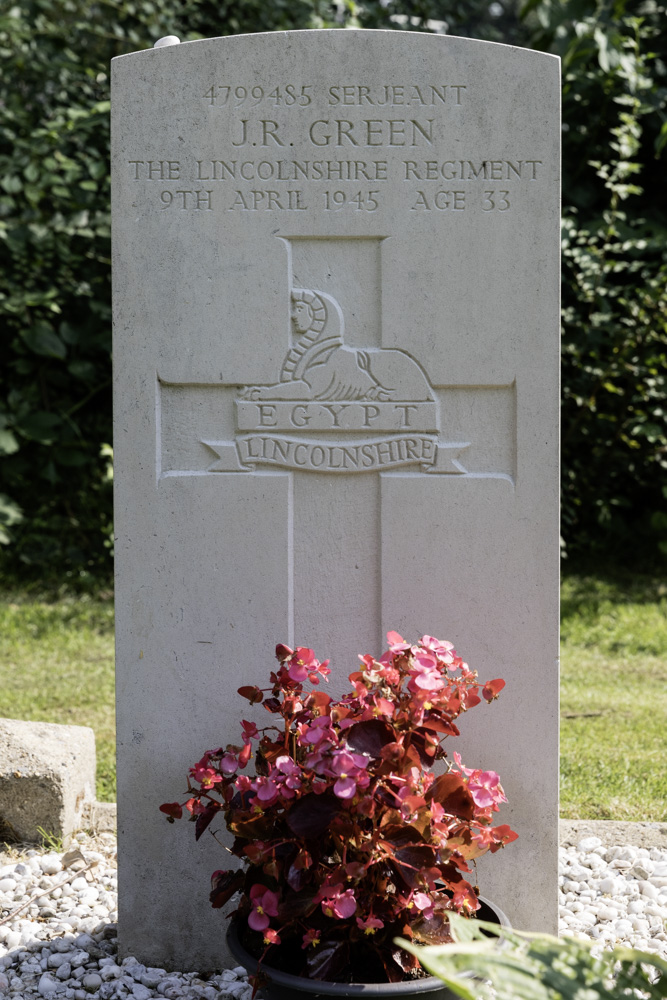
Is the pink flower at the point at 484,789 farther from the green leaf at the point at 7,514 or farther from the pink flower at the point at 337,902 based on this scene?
the green leaf at the point at 7,514

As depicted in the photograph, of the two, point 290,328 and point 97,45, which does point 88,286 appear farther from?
point 290,328

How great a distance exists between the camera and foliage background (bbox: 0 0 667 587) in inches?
216

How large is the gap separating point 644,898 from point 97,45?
5.64 m

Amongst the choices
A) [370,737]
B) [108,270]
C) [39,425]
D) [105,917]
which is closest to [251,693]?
[370,737]

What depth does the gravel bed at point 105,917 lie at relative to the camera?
2291 millimetres

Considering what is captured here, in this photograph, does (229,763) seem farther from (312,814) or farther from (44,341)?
(44,341)

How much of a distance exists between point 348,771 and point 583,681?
2.86 metres

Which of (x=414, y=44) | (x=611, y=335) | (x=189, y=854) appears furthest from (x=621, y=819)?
(x=611, y=335)

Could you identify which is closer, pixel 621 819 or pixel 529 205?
pixel 529 205

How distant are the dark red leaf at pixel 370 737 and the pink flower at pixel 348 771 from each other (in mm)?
35

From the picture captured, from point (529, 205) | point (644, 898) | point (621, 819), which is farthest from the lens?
point (621, 819)

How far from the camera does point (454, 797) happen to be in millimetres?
2021

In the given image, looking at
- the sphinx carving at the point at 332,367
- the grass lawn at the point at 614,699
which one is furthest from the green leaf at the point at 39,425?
the sphinx carving at the point at 332,367

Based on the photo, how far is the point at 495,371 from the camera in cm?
228
